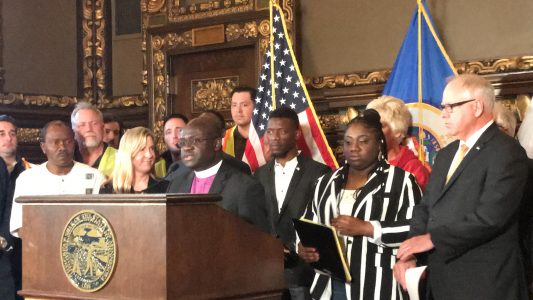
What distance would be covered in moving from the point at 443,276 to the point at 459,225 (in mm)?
254

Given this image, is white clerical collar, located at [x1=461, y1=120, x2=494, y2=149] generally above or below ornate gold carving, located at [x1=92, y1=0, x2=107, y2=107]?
below

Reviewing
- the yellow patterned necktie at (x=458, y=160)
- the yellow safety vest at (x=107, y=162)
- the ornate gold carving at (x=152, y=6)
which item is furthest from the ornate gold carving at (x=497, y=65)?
the ornate gold carving at (x=152, y=6)

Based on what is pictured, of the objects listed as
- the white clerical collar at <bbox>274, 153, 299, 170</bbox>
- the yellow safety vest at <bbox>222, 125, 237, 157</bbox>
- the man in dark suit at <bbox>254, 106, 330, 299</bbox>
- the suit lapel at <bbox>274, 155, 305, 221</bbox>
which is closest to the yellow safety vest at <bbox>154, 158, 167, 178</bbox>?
the yellow safety vest at <bbox>222, 125, 237, 157</bbox>

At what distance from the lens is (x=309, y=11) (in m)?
7.64

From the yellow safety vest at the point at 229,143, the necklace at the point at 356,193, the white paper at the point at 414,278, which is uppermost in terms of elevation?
the yellow safety vest at the point at 229,143

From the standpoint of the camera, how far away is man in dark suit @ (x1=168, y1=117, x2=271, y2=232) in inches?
162

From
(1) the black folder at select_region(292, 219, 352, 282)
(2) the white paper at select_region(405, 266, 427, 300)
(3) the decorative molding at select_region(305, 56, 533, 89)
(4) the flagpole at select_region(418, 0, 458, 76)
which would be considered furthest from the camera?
(3) the decorative molding at select_region(305, 56, 533, 89)

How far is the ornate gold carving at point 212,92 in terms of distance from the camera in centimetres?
822

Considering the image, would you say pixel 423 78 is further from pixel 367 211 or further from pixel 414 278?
pixel 414 278

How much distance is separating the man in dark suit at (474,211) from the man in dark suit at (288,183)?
109 cm

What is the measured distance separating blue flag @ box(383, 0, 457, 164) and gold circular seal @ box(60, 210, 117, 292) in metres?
2.76

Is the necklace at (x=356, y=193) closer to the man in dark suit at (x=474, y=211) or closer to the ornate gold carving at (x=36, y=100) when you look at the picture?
the man in dark suit at (x=474, y=211)

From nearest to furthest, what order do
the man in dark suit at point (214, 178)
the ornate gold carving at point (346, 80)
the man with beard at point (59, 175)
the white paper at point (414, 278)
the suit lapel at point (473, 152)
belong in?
the suit lapel at point (473, 152)
the white paper at point (414, 278)
the man in dark suit at point (214, 178)
the man with beard at point (59, 175)
the ornate gold carving at point (346, 80)

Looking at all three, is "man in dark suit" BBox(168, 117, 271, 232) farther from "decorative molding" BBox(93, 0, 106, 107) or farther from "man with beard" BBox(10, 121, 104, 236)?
"decorative molding" BBox(93, 0, 106, 107)
